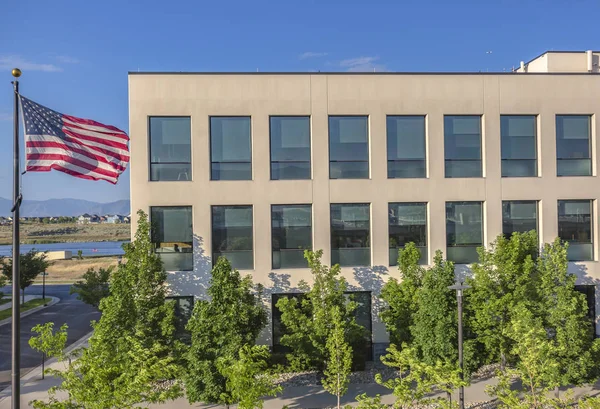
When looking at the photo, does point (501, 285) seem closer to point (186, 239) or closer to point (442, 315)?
point (442, 315)

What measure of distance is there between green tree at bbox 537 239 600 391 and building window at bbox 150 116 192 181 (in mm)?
14330

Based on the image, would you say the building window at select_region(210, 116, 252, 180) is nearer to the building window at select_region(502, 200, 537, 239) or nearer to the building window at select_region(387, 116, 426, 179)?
the building window at select_region(387, 116, 426, 179)

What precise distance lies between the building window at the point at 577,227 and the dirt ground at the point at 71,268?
4863 cm

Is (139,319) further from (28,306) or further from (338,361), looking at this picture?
(28,306)

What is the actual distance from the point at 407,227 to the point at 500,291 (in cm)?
434

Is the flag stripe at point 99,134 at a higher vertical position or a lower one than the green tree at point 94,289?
higher

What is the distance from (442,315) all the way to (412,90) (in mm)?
9255

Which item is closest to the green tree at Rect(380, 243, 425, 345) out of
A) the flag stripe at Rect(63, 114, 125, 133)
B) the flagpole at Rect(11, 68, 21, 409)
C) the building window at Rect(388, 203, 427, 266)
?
the building window at Rect(388, 203, 427, 266)

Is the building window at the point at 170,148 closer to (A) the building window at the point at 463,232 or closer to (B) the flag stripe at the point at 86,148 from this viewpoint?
(B) the flag stripe at the point at 86,148

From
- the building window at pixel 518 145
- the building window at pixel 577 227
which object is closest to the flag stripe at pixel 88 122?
the building window at pixel 518 145

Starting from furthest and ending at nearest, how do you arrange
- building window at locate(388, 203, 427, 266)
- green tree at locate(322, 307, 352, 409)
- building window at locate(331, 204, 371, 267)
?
building window at locate(388, 203, 427, 266)
building window at locate(331, 204, 371, 267)
green tree at locate(322, 307, 352, 409)

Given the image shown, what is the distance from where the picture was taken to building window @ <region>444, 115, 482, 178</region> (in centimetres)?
1908

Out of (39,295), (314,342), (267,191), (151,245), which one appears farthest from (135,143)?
(39,295)

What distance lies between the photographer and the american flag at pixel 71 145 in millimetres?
10570
